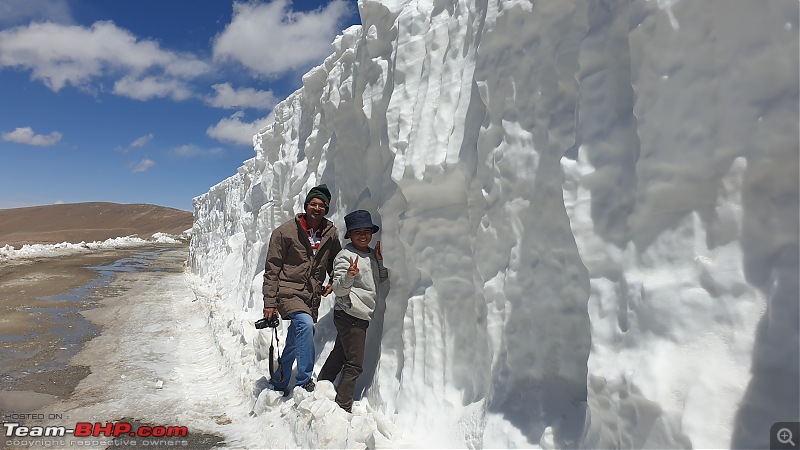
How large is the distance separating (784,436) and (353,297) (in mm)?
2576

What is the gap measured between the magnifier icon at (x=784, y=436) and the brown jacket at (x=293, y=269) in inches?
122

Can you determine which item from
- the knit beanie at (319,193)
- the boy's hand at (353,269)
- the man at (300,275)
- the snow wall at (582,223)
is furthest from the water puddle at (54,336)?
the boy's hand at (353,269)

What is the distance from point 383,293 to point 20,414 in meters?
3.24

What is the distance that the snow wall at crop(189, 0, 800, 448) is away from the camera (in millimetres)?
1527

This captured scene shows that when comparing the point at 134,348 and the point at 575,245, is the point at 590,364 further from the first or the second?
the point at 134,348

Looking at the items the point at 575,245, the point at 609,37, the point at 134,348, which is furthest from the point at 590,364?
the point at 134,348

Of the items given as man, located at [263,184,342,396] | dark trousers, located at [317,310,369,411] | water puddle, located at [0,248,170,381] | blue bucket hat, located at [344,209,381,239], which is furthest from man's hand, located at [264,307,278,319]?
water puddle, located at [0,248,170,381]

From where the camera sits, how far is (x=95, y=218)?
246 feet

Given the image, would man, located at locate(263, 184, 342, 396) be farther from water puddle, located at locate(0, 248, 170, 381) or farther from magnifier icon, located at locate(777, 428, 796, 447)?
water puddle, located at locate(0, 248, 170, 381)

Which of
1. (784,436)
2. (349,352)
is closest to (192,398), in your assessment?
(349,352)

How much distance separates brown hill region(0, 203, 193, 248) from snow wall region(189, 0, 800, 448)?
200 feet

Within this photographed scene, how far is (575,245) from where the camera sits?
2291 mm

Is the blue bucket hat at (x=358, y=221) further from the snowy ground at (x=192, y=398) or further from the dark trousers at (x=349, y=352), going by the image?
the snowy ground at (x=192, y=398)

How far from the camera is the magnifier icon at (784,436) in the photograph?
1.38 m
